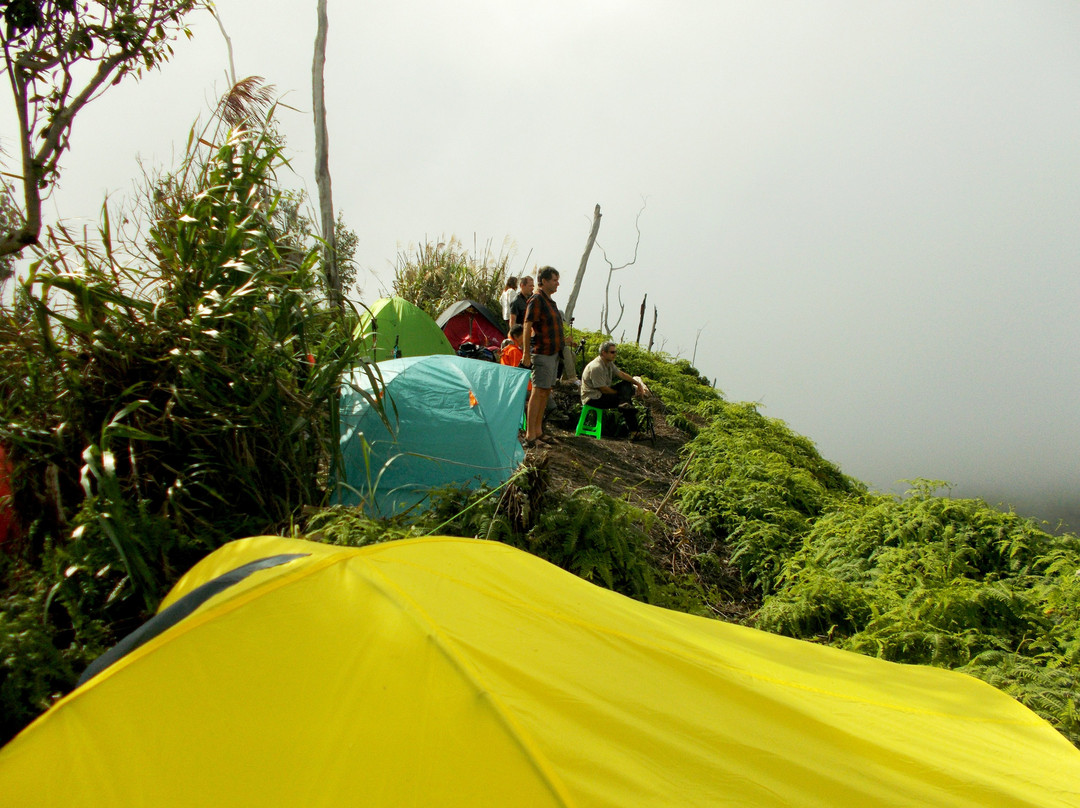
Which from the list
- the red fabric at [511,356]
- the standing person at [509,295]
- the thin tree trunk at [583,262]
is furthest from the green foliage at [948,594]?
the thin tree trunk at [583,262]

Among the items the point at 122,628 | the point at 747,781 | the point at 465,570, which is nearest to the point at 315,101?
the point at 122,628

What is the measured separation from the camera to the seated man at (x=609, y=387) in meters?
8.59

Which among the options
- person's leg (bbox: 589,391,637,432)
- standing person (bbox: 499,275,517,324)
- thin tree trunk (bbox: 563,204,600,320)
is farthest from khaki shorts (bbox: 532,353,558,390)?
thin tree trunk (bbox: 563,204,600,320)

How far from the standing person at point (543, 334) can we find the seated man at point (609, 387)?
1588mm

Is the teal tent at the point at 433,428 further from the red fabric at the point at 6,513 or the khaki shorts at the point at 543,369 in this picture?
the red fabric at the point at 6,513

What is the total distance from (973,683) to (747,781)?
4.92ft

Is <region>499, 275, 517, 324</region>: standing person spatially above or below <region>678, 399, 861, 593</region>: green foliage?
above

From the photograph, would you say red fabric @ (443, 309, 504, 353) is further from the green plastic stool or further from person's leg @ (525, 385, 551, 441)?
person's leg @ (525, 385, 551, 441)

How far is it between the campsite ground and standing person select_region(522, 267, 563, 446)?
2.48 ft

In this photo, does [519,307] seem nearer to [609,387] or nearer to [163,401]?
[609,387]

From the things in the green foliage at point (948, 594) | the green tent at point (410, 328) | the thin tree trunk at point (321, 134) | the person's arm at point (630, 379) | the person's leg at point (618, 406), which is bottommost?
the green foliage at point (948, 594)

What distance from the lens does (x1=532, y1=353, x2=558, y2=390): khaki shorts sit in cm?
684

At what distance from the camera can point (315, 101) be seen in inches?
452

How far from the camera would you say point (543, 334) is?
6.74 m
